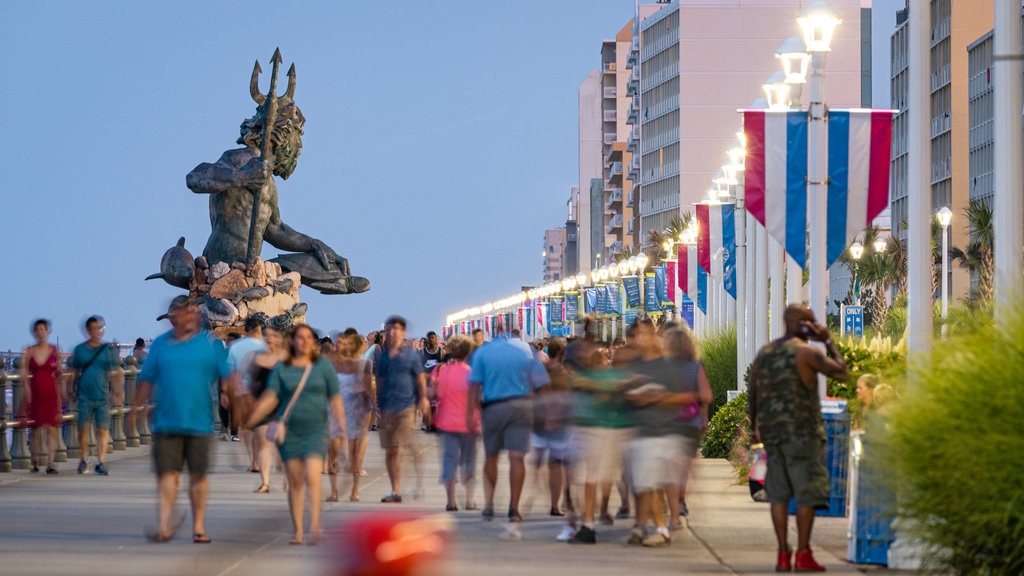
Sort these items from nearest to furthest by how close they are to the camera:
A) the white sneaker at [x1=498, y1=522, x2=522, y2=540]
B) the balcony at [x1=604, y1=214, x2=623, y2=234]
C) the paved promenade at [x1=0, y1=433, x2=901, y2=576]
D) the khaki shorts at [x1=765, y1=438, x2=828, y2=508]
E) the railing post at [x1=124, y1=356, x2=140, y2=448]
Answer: the khaki shorts at [x1=765, y1=438, x2=828, y2=508]
the paved promenade at [x1=0, y1=433, x2=901, y2=576]
the white sneaker at [x1=498, y1=522, x2=522, y2=540]
the railing post at [x1=124, y1=356, x2=140, y2=448]
the balcony at [x1=604, y1=214, x2=623, y2=234]

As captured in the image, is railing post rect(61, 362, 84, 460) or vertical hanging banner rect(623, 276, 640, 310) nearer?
railing post rect(61, 362, 84, 460)

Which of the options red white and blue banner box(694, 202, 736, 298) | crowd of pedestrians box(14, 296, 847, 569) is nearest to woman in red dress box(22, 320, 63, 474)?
crowd of pedestrians box(14, 296, 847, 569)

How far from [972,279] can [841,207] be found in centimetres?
7086

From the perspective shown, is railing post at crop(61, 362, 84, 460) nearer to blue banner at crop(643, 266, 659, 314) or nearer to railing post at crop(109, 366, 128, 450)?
railing post at crop(109, 366, 128, 450)

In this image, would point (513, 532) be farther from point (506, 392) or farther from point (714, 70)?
point (714, 70)

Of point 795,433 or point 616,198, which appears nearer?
point 795,433

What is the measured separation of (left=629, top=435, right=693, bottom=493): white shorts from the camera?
43.3ft

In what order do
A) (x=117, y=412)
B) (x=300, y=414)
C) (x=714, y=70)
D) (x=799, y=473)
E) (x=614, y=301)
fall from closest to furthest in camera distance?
(x=799, y=473), (x=300, y=414), (x=117, y=412), (x=614, y=301), (x=714, y=70)

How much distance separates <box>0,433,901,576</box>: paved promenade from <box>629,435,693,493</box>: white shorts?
1.77 feet

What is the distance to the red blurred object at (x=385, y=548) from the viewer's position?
249 cm

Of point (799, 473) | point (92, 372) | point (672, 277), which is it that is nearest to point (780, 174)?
point (799, 473)

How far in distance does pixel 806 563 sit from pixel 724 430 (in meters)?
13.8

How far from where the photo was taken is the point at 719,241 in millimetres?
32531

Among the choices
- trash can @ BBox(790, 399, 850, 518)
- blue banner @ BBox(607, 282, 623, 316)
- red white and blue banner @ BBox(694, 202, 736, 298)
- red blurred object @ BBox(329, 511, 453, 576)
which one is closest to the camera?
red blurred object @ BBox(329, 511, 453, 576)
